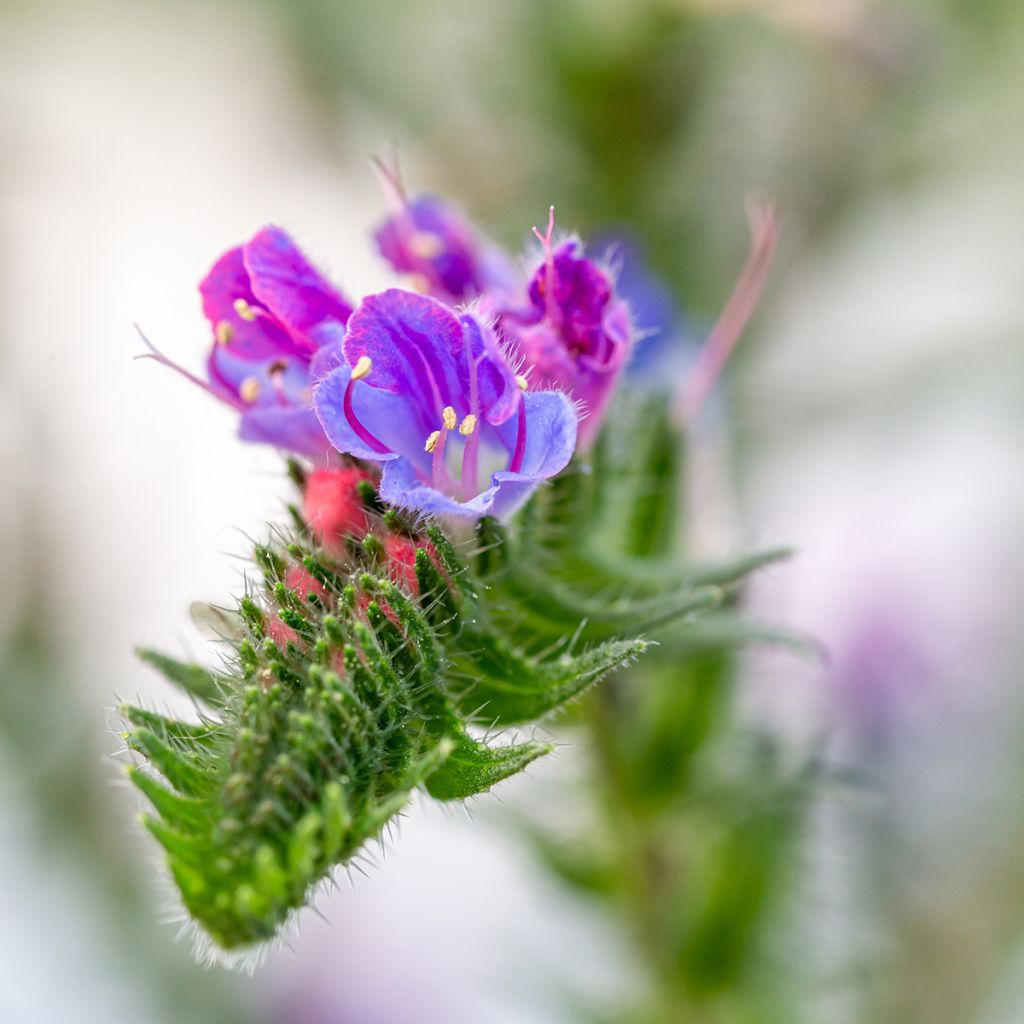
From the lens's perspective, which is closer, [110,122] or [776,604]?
[776,604]

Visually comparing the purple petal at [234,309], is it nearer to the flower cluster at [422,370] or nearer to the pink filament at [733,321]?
the flower cluster at [422,370]

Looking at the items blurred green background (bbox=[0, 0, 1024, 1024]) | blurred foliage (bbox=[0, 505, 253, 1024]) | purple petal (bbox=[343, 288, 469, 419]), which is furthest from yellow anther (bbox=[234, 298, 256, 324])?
blurred foliage (bbox=[0, 505, 253, 1024])

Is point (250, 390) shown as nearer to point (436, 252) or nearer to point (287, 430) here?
point (287, 430)

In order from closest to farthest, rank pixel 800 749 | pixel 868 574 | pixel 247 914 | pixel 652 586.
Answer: pixel 247 914 < pixel 652 586 < pixel 800 749 < pixel 868 574

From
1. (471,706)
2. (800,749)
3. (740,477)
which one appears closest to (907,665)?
(740,477)

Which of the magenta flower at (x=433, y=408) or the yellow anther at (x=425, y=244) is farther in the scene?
the yellow anther at (x=425, y=244)

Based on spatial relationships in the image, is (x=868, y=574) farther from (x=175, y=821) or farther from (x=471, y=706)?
(x=175, y=821)

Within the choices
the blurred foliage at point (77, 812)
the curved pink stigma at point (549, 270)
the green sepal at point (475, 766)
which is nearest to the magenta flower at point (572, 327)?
the curved pink stigma at point (549, 270)

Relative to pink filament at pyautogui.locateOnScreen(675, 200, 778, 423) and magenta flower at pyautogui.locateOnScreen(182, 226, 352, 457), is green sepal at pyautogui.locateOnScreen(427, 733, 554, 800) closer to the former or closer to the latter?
magenta flower at pyautogui.locateOnScreen(182, 226, 352, 457)
